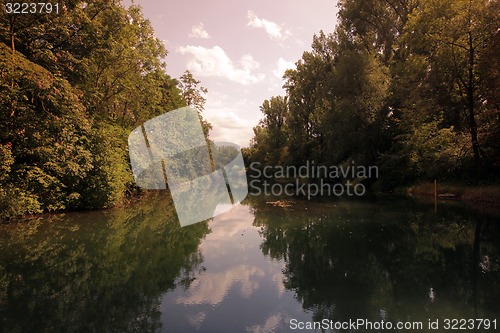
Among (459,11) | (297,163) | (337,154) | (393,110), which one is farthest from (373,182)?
(297,163)

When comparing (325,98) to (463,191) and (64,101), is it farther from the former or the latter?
(64,101)

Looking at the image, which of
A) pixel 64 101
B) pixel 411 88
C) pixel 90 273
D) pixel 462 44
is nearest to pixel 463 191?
pixel 411 88

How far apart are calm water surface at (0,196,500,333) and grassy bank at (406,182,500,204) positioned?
7.54 metres

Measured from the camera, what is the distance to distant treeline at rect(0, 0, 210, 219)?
13391mm

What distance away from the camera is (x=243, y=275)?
302 inches

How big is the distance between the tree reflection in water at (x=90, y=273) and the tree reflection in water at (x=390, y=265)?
9.69 feet

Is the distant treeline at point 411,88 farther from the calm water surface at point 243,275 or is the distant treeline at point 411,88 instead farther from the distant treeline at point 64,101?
the distant treeline at point 64,101

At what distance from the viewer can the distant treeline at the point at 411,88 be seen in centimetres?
2097

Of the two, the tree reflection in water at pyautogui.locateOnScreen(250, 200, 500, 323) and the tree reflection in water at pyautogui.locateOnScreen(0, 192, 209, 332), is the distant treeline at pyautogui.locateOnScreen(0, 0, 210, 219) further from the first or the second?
the tree reflection in water at pyautogui.locateOnScreen(250, 200, 500, 323)

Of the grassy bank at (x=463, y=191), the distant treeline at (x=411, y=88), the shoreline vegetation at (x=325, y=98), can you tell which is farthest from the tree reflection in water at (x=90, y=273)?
the distant treeline at (x=411, y=88)

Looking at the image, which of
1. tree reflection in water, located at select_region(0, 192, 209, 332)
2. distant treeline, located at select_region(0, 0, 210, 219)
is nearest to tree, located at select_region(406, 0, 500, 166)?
→ tree reflection in water, located at select_region(0, 192, 209, 332)

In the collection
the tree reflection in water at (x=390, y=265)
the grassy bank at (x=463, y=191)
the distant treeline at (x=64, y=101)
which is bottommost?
the tree reflection in water at (x=390, y=265)

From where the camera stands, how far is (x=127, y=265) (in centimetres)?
832

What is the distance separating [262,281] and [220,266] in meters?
1.67
